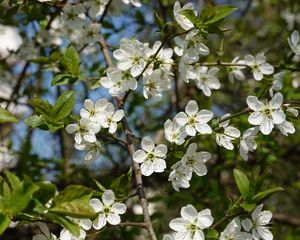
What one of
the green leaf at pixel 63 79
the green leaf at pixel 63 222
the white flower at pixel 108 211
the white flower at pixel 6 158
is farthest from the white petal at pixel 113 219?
the white flower at pixel 6 158

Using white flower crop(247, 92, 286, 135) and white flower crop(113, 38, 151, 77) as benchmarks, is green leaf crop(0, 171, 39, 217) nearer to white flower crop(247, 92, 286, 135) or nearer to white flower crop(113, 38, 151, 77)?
white flower crop(113, 38, 151, 77)

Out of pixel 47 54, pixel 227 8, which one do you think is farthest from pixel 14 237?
pixel 227 8

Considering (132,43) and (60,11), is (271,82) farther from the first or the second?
(60,11)

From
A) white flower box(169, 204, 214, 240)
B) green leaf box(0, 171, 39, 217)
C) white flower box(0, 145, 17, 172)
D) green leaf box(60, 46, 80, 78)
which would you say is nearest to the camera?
green leaf box(0, 171, 39, 217)

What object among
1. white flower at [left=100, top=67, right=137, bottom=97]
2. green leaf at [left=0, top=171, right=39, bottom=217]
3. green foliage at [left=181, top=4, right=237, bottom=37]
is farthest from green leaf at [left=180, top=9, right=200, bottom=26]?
green leaf at [left=0, top=171, right=39, bottom=217]

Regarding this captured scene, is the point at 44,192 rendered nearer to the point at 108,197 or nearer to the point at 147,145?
the point at 108,197

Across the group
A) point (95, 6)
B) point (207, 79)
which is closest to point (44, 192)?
point (207, 79)
